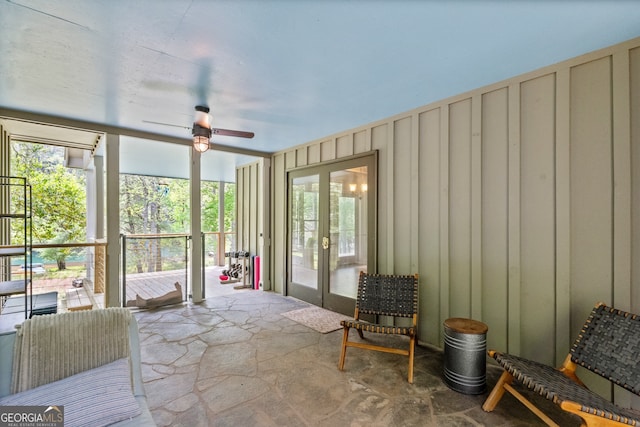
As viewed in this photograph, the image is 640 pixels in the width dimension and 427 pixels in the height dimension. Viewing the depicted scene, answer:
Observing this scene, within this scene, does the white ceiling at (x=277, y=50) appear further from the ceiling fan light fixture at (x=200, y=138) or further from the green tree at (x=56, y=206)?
the green tree at (x=56, y=206)

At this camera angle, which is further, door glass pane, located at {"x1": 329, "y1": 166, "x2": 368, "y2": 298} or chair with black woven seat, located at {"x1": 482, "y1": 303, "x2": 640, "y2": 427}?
door glass pane, located at {"x1": 329, "y1": 166, "x2": 368, "y2": 298}

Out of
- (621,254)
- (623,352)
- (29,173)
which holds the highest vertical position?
(29,173)

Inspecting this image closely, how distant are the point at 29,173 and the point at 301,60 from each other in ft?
33.6

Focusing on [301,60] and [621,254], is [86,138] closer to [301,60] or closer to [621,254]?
[301,60]

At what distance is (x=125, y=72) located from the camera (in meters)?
2.62

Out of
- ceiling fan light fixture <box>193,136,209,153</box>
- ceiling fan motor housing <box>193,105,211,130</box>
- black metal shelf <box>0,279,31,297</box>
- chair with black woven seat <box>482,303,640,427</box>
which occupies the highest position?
ceiling fan motor housing <box>193,105,211,130</box>

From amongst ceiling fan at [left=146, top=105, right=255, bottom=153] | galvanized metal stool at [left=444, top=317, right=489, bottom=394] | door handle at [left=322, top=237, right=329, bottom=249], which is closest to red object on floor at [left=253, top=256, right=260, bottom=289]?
door handle at [left=322, top=237, right=329, bottom=249]

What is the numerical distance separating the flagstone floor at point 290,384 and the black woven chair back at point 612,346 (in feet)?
1.57

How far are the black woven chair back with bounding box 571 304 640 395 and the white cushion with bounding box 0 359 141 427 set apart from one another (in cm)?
284

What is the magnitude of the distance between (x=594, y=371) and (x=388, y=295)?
5.55 ft

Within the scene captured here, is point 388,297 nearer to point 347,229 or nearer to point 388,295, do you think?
point 388,295

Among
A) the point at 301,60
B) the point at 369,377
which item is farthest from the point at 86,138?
the point at 369,377

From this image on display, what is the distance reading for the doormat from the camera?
3.86 m

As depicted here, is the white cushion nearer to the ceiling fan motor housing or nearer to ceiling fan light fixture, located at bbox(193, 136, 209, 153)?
ceiling fan light fixture, located at bbox(193, 136, 209, 153)
